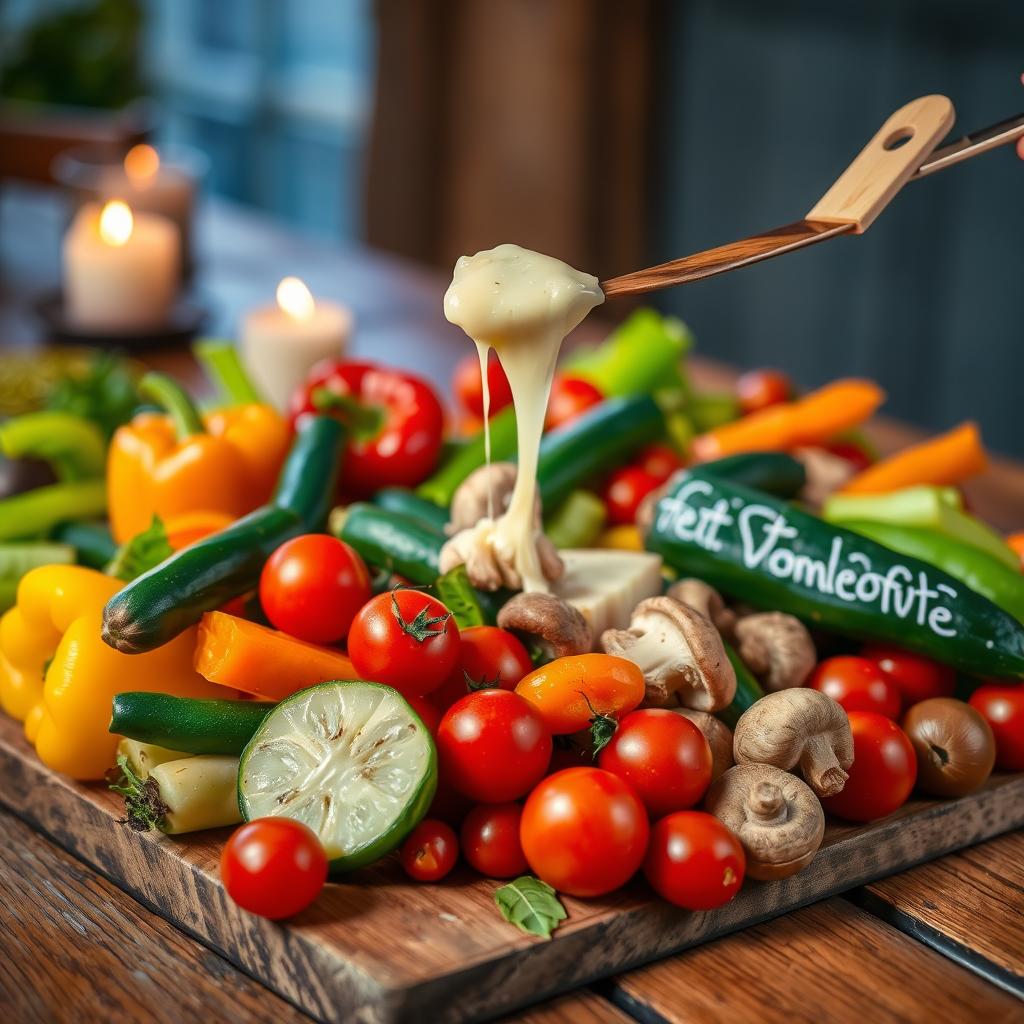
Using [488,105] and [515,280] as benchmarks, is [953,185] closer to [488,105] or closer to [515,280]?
[488,105]

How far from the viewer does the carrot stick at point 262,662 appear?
4.82ft

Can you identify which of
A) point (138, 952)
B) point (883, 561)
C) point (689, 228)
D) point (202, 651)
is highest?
point (689, 228)

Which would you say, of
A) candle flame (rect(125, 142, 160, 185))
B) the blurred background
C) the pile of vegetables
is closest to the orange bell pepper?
the pile of vegetables

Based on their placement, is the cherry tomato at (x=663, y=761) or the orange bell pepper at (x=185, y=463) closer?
the cherry tomato at (x=663, y=761)

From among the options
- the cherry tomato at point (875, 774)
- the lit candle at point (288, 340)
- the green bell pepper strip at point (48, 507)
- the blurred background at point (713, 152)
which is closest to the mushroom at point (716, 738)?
the cherry tomato at point (875, 774)

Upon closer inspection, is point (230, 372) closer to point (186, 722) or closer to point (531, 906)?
point (186, 722)

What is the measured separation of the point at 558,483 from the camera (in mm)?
2027

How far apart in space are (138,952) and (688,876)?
1.64ft

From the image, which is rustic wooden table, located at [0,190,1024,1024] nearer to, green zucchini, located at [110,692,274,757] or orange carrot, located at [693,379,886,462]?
green zucchini, located at [110,692,274,757]

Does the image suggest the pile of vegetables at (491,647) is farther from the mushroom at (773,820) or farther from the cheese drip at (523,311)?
the cheese drip at (523,311)

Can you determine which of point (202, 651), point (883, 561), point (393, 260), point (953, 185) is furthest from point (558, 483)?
point (953, 185)

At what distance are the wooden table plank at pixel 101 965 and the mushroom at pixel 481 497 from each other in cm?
61

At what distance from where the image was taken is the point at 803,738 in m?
1.40

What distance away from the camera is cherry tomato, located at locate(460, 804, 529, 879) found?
1.34m
